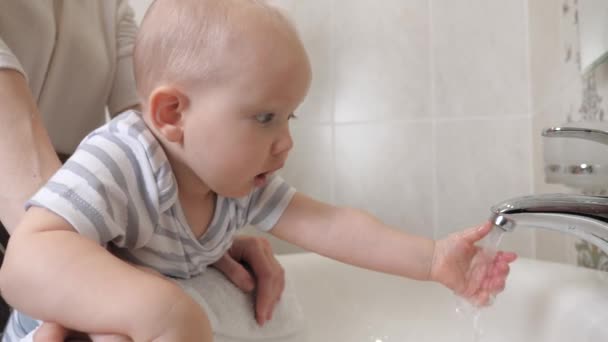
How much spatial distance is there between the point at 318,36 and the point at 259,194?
2.23 feet

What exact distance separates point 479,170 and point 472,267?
53 cm

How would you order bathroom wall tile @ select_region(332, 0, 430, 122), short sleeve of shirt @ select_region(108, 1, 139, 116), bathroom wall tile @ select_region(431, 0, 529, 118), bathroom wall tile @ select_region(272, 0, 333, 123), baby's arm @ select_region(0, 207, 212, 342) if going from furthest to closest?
bathroom wall tile @ select_region(272, 0, 333, 123) → bathroom wall tile @ select_region(332, 0, 430, 122) → bathroom wall tile @ select_region(431, 0, 529, 118) → short sleeve of shirt @ select_region(108, 1, 139, 116) → baby's arm @ select_region(0, 207, 212, 342)

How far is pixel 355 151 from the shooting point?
1381 mm

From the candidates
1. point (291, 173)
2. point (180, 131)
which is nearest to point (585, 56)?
point (180, 131)

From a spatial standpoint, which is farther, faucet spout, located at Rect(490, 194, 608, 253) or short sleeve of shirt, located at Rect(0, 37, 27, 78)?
short sleeve of shirt, located at Rect(0, 37, 27, 78)

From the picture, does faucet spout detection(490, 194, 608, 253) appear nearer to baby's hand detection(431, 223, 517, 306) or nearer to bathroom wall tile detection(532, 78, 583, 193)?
baby's hand detection(431, 223, 517, 306)

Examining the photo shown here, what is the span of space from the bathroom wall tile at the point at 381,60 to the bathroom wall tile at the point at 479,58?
0.10 ft

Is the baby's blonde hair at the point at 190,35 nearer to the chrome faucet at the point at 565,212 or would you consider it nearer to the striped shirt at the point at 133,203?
the striped shirt at the point at 133,203

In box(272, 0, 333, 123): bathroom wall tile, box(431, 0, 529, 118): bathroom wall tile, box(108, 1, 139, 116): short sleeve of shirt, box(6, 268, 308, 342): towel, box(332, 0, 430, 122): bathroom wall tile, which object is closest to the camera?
box(6, 268, 308, 342): towel

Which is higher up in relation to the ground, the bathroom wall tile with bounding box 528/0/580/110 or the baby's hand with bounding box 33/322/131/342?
the bathroom wall tile with bounding box 528/0/580/110

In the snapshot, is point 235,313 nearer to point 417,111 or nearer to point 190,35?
point 190,35

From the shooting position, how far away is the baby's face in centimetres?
63

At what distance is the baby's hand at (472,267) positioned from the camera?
2.30ft

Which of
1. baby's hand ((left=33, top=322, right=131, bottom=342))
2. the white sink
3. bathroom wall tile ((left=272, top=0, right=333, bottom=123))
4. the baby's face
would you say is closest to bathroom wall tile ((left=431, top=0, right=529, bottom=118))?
bathroom wall tile ((left=272, top=0, right=333, bottom=123))
